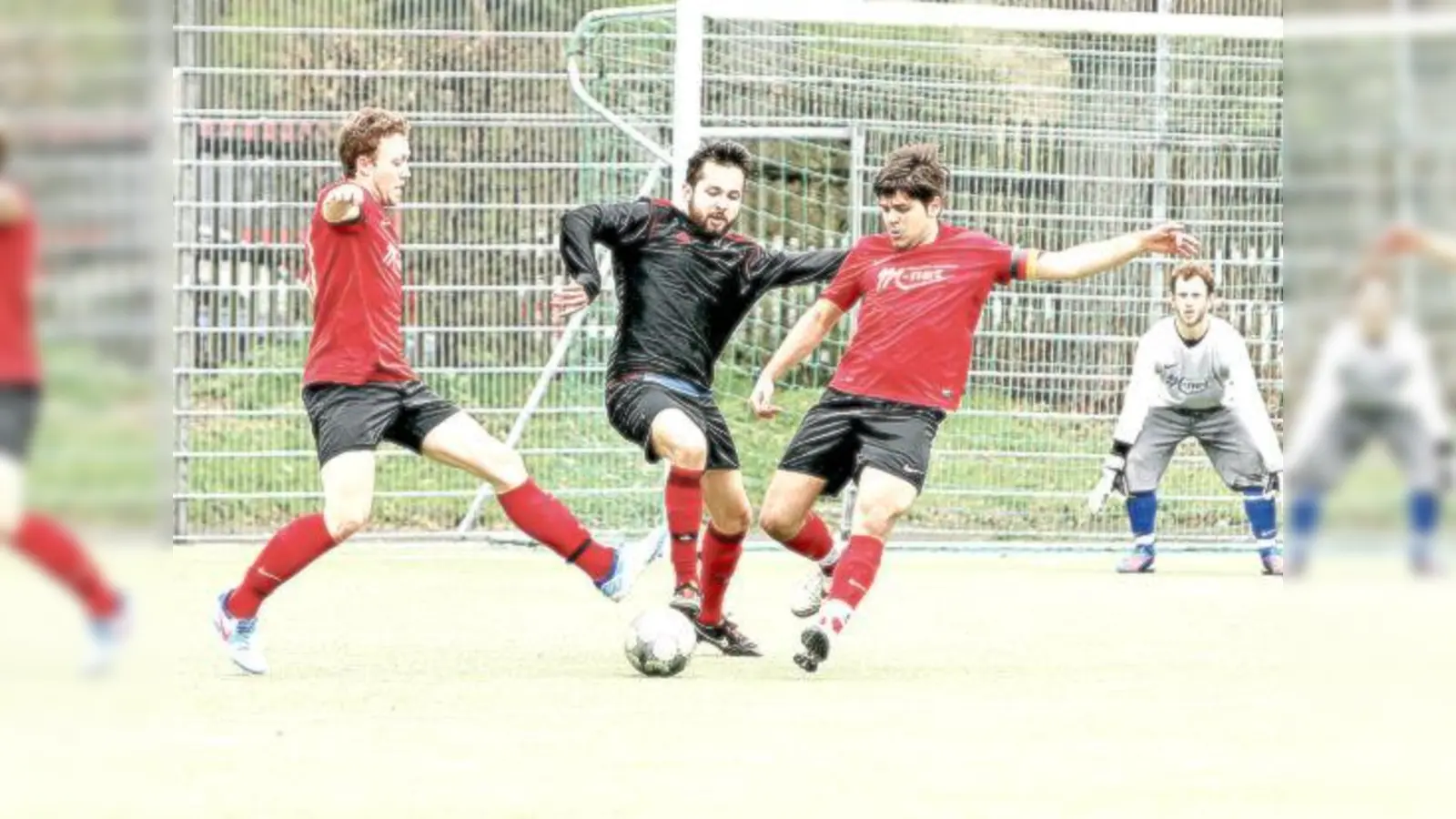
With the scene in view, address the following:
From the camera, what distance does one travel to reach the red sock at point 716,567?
7.77 meters

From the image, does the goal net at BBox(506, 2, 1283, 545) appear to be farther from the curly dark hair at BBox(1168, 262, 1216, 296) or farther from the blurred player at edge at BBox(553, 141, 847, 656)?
Result: the blurred player at edge at BBox(553, 141, 847, 656)

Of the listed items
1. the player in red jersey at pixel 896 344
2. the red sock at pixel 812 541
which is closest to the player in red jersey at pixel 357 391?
the player in red jersey at pixel 896 344

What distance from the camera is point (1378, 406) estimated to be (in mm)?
1251

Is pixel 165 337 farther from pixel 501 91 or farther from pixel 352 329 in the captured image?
pixel 501 91

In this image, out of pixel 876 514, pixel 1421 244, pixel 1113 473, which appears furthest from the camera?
pixel 1113 473

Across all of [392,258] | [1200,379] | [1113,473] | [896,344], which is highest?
[392,258]

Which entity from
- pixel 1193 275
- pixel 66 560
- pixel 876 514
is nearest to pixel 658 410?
pixel 876 514

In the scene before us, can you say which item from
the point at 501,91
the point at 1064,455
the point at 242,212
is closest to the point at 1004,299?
the point at 1064,455

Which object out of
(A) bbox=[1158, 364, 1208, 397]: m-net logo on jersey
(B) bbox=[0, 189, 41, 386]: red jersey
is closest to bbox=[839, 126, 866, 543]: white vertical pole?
(A) bbox=[1158, 364, 1208, 397]: m-net logo on jersey

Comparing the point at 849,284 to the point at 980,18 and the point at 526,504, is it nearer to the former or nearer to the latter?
the point at 526,504

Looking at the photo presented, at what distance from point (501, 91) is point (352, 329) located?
6.60 metres

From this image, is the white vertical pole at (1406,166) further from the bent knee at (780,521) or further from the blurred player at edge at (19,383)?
the bent knee at (780,521)

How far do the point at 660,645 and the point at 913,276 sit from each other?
1.59m

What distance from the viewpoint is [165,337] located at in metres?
1.33
